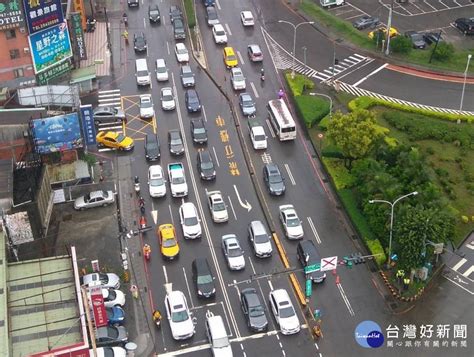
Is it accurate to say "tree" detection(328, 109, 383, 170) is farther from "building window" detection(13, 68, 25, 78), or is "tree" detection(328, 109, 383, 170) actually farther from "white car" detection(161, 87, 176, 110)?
"building window" detection(13, 68, 25, 78)

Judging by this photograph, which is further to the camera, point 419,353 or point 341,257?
point 341,257

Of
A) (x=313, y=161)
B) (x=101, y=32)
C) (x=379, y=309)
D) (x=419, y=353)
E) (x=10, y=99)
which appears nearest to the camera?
(x=419, y=353)

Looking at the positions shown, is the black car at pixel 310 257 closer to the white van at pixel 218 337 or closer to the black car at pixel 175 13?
the white van at pixel 218 337

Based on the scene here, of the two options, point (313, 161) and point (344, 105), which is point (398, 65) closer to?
point (344, 105)

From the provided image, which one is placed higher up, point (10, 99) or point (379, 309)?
point (10, 99)

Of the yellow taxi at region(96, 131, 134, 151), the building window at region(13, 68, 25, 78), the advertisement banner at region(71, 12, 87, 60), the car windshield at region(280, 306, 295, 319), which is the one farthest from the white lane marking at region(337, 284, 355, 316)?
the advertisement banner at region(71, 12, 87, 60)

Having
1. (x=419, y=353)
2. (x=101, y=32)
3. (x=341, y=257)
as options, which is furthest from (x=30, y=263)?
(x=101, y=32)

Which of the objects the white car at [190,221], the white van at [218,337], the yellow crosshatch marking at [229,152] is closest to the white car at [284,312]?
the white van at [218,337]
